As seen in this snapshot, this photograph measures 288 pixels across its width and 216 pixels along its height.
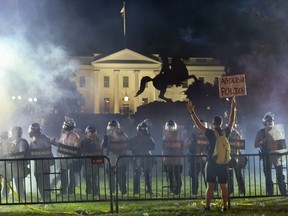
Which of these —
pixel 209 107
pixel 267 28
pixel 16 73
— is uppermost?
pixel 267 28

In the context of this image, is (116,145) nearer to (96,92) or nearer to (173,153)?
(173,153)

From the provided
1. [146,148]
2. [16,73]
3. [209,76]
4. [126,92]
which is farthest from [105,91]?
[146,148]

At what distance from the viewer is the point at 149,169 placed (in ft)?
38.4

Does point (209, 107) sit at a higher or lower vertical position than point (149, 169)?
higher

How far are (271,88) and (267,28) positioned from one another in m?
3.31

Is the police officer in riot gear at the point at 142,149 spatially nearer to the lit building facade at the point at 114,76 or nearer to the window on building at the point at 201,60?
the window on building at the point at 201,60

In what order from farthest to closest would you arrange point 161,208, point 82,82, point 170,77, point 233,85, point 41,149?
point 82,82, point 170,77, point 41,149, point 233,85, point 161,208

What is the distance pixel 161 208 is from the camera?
9.14 metres

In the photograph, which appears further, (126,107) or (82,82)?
(82,82)

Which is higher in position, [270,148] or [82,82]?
[82,82]

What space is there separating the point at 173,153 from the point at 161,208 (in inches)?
99.9

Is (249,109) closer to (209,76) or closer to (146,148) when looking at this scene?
(146,148)

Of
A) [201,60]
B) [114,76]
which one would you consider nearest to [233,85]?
[201,60]

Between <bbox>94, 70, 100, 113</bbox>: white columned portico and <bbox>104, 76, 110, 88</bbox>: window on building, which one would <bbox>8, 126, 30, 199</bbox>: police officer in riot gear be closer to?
<bbox>94, 70, 100, 113</bbox>: white columned portico
